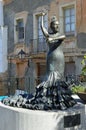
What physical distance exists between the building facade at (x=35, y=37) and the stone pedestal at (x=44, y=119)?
8.27 m

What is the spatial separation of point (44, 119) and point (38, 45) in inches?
438

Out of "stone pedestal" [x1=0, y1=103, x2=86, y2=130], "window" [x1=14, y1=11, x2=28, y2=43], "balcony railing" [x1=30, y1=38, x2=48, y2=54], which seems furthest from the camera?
"window" [x1=14, y1=11, x2=28, y2=43]

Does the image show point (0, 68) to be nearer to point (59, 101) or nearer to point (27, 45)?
point (27, 45)

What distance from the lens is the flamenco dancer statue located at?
588cm

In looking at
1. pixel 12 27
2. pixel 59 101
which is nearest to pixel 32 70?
pixel 12 27

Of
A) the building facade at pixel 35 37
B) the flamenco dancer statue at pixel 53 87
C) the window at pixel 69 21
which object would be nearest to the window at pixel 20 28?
the building facade at pixel 35 37

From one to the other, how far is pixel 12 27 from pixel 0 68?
2681mm

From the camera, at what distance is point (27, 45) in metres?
17.3

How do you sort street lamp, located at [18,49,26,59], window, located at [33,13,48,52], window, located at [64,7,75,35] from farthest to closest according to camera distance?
street lamp, located at [18,49,26,59] < window, located at [33,13,48,52] < window, located at [64,7,75,35]

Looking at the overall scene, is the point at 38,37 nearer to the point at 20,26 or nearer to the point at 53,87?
the point at 20,26

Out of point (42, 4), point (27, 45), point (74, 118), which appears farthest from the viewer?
point (27, 45)

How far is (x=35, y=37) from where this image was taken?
55.1 feet

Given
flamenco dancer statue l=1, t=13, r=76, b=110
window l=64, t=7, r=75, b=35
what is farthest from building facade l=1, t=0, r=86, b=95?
flamenco dancer statue l=1, t=13, r=76, b=110

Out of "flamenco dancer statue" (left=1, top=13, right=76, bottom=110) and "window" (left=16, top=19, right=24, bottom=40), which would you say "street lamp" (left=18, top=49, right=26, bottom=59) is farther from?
"flamenco dancer statue" (left=1, top=13, right=76, bottom=110)
